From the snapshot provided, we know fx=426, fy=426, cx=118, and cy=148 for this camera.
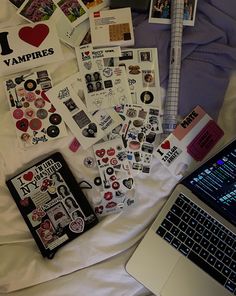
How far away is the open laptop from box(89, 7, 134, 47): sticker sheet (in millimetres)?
412

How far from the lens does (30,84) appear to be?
1137mm

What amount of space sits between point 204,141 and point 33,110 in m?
0.46

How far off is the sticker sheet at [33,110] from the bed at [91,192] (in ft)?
0.07

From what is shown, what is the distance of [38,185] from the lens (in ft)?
3.64

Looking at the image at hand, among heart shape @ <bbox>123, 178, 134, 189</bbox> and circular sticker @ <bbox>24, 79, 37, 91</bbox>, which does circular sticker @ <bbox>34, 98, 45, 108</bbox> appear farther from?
heart shape @ <bbox>123, 178, 134, 189</bbox>

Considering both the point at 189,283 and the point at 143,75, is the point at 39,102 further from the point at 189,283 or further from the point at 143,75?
the point at 189,283

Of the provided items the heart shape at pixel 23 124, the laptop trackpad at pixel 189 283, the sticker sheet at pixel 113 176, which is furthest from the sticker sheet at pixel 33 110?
the laptop trackpad at pixel 189 283

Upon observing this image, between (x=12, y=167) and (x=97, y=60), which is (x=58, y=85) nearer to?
(x=97, y=60)

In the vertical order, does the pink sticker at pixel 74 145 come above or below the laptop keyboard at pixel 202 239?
above

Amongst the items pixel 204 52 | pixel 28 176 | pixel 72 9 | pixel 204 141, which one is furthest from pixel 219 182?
pixel 72 9

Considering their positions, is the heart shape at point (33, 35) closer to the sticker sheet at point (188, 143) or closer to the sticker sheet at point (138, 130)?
the sticker sheet at point (138, 130)

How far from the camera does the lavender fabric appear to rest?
1.14 meters

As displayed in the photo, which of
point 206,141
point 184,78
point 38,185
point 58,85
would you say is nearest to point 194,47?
point 184,78

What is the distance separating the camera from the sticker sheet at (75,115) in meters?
1.13
